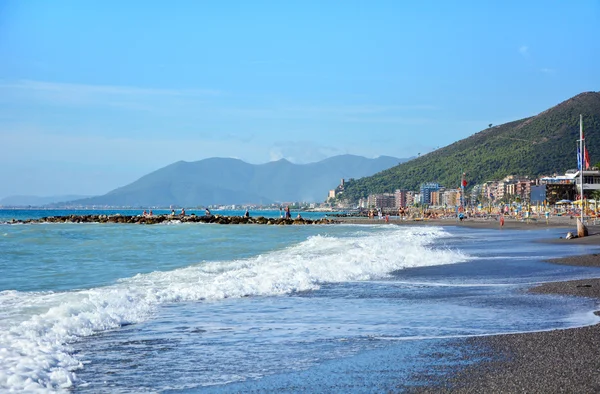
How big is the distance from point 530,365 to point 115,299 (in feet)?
22.6

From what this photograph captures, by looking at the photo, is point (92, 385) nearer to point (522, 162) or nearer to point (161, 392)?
point (161, 392)

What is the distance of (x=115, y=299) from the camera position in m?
11.2

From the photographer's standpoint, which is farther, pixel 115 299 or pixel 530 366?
pixel 115 299

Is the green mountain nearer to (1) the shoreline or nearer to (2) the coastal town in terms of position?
(2) the coastal town

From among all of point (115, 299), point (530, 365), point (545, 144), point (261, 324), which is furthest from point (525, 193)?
point (530, 365)

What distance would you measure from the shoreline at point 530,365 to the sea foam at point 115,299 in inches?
142

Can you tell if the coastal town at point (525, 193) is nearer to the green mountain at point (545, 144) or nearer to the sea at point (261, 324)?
the green mountain at point (545, 144)

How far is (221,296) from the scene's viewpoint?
500 inches

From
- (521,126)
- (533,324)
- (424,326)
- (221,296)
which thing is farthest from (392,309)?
(521,126)

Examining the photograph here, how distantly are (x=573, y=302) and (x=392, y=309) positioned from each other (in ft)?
9.77

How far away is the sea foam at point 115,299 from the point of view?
22.1 feet

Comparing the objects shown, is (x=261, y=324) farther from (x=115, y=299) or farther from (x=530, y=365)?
(x=530, y=365)

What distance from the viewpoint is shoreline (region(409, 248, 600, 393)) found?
583 cm

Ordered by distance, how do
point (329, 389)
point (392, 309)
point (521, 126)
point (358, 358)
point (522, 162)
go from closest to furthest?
point (329, 389)
point (358, 358)
point (392, 309)
point (522, 162)
point (521, 126)
